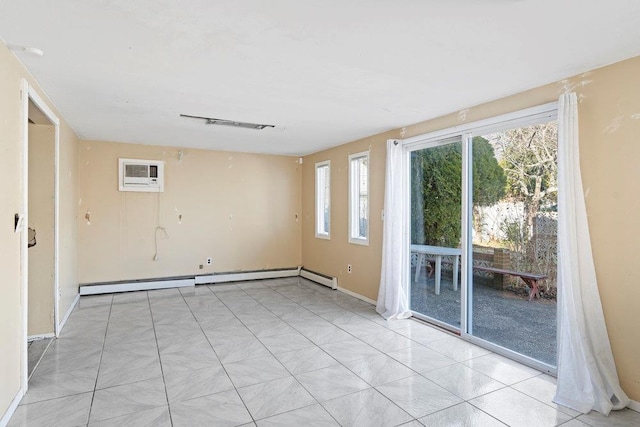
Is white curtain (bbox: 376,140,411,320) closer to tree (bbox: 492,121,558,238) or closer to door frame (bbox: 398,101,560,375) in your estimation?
door frame (bbox: 398,101,560,375)

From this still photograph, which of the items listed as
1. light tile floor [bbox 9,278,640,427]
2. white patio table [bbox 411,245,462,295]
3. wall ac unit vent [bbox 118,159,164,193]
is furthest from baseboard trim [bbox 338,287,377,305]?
wall ac unit vent [bbox 118,159,164,193]

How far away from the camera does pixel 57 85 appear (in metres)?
2.97

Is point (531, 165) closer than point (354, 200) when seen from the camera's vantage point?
Yes

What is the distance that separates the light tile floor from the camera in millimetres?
2275

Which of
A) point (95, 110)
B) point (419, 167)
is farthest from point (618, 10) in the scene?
point (95, 110)

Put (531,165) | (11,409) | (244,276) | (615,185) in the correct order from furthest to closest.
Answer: (244,276)
(531,165)
(615,185)
(11,409)

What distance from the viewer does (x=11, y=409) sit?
227cm

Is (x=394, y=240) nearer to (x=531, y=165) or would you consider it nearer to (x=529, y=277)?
(x=529, y=277)

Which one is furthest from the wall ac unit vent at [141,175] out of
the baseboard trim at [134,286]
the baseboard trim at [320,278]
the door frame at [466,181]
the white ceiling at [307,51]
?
the door frame at [466,181]

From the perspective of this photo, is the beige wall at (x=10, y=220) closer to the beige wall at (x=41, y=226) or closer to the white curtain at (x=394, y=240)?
the beige wall at (x=41, y=226)

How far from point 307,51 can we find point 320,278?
4301mm

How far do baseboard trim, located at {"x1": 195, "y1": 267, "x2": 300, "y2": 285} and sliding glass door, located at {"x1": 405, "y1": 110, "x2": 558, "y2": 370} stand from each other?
116 inches

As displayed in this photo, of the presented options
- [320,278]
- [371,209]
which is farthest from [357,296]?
[371,209]

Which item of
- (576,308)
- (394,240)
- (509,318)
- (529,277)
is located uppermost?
(394,240)
